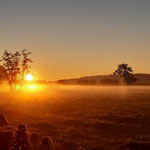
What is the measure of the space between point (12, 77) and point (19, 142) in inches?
2677

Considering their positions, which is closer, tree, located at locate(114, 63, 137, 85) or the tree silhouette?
the tree silhouette

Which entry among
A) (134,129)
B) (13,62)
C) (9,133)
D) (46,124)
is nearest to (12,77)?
(13,62)

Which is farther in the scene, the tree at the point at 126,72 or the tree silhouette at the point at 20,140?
the tree at the point at 126,72

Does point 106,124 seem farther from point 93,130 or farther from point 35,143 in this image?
point 35,143

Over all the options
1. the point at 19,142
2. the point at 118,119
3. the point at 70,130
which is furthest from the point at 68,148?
the point at 118,119

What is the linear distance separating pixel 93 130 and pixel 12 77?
2237 inches

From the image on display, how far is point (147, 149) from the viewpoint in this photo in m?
17.9

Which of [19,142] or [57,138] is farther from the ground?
[19,142]

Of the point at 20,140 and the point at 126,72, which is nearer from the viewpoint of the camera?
the point at 20,140

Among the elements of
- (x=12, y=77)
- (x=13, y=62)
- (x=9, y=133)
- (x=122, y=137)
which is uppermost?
(x=13, y=62)

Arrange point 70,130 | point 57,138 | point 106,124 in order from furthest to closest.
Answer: point 106,124, point 70,130, point 57,138

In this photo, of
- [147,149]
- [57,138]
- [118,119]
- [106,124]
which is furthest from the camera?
[118,119]

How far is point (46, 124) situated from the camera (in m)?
28.0

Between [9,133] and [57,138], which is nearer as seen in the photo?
[9,133]
